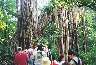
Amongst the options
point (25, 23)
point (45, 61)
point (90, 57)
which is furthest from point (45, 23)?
point (45, 61)

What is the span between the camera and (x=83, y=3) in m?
9.56

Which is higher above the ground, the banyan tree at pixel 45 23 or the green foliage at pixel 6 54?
the banyan tree at pixel 45 23

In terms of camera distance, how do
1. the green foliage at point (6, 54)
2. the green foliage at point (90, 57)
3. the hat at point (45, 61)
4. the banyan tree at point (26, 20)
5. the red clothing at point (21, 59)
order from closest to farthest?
the red clothing at point (21, 59) → the hat at point (45, 61) → the banyan tree at point (26, 20) → the green foliage at point (90, 57) → the green foliage at point (6, 54)

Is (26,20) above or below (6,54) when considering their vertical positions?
above

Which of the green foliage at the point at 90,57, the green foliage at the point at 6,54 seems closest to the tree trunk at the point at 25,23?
the green foliage at the point at 6,54

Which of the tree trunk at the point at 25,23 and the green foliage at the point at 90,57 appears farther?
the green foliage at the point at 90,57

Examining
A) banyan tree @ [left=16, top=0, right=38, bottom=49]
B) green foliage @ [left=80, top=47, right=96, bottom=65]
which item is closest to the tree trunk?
banyan tree @ [left=16, top=0, right=38, bottom=49]

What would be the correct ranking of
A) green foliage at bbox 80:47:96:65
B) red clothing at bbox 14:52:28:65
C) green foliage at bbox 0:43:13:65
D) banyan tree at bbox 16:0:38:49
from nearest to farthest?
1. red clothing at bbox 14:52:28:65
2. banyan tree at bbox 16:0:38:49
3. green foliage at bbox 80:47:96:65
4. green foliage at bbox 0:43:13:65

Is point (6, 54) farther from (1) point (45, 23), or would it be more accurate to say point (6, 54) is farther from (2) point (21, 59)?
(2) point (21, 59)

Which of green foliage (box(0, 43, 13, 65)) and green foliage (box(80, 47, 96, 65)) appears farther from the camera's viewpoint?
green foliage (box(0, 43, 13, 65))

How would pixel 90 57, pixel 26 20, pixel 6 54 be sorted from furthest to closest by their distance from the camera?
pixel 6 54 < pixel 90 57 < pixel 26 20

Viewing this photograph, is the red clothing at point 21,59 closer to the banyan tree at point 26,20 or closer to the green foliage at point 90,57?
the banyan tree at point 26,20

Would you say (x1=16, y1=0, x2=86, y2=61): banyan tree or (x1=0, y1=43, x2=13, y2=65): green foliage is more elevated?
(x1=16, y1=0, x2=86, y2=61): banyan tree

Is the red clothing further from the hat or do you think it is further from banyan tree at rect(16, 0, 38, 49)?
banyan tree at rect(16, 0, 38, 49)
